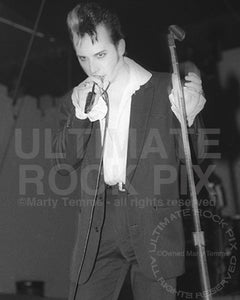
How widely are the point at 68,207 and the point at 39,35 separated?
120cm

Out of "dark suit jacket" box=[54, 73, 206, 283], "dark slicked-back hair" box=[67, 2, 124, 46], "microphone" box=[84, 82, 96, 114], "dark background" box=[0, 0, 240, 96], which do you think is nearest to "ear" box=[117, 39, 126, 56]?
"dark slicked-back hair" box=[67, 2, 124, 46]

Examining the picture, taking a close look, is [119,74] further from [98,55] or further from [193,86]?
[193,86]

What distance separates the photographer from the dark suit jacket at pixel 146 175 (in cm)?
118

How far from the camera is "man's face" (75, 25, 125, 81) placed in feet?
4.56

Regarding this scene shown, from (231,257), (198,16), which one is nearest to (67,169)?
(231,257)

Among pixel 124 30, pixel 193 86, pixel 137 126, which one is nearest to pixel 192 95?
pixel 193 86

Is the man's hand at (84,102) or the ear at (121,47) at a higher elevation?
the ear at (121,47)

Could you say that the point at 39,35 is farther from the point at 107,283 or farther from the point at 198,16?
the point at 107,283

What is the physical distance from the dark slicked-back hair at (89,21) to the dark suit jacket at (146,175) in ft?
0.76

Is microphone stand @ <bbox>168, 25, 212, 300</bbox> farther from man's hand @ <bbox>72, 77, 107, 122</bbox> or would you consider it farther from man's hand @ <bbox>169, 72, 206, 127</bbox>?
man's hand @ <bbox>72, 77, 107, 122</bbox>

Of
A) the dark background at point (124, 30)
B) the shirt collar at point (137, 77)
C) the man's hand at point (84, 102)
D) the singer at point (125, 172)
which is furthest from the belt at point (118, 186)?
the dark background at point (124, 30)

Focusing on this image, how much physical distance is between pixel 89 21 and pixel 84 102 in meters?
0.34

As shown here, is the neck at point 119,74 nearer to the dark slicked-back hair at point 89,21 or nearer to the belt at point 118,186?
the dark slicked-back hair at point 89,21

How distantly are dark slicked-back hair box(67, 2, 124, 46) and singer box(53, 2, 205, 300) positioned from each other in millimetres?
31
